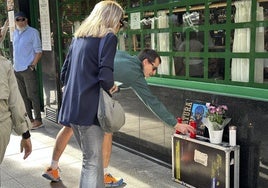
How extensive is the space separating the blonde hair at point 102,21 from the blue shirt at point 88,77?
2.2 inches

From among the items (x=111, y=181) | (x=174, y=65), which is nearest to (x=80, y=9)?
(x=174, y=65)

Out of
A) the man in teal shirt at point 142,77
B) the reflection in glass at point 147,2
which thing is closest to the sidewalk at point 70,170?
the man in teal shirt at point 142,77

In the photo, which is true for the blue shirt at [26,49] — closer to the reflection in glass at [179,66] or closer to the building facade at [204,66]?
the building facade at [204,66]

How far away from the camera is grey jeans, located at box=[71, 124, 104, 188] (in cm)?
294

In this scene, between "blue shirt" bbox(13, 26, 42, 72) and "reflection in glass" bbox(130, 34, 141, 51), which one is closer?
"reflection in glass" bbox(130, 34, 141, 51)

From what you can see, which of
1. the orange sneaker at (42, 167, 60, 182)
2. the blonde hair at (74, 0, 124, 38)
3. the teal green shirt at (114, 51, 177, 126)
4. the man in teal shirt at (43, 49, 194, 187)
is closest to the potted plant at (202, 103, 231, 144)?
the man in teal shirt at (43, 49, 194, 187)

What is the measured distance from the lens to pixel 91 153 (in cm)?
297

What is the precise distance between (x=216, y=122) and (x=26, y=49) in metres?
3.96

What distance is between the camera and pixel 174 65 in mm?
4613

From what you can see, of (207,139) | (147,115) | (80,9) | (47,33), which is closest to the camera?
(207,139)

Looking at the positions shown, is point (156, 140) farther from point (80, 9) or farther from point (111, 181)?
point (80, 9)

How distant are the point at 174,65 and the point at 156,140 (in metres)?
0.96

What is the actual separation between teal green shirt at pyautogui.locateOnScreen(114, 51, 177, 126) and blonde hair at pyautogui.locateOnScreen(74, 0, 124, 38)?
0.52 m

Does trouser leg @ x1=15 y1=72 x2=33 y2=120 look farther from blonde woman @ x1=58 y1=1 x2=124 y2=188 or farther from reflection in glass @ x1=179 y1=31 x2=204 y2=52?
blonde woman @ x1=58 y1=1 x2=124 y2=188
